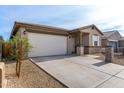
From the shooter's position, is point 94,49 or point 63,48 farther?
point 94,49

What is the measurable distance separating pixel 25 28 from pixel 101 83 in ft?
33.0

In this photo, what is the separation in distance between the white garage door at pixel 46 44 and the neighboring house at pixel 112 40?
1044 cm

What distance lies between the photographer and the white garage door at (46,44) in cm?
1375

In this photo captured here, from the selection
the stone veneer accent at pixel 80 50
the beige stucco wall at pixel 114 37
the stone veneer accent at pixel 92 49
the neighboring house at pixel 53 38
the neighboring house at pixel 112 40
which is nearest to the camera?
the neighboring house at pixel 53 38

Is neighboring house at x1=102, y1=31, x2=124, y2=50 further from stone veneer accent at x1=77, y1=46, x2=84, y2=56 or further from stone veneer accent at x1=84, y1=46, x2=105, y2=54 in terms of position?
stone veneer accent at x1=77, y1=46, x2=84, y2=56

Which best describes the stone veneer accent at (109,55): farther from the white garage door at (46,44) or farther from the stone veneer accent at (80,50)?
the white garage door at (46,44)

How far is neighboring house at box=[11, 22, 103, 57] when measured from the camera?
45.0 feet

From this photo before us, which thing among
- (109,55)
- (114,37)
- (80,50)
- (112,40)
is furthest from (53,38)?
(114,37)

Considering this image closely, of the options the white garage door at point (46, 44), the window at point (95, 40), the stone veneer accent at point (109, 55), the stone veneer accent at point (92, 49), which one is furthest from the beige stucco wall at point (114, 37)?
the stone veneer accent at point (109, 55)

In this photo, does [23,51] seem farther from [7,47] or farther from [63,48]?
[63,48]

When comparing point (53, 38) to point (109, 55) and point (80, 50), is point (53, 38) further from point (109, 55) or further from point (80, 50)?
point (109, 55)

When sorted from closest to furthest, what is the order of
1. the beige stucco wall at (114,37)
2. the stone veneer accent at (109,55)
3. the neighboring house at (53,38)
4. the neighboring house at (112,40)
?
the stone veneer accent at (109,55)
the neighboring house at (53,38)
the neighboring house at (112,40)
the beige stucco wall at (114,37)
